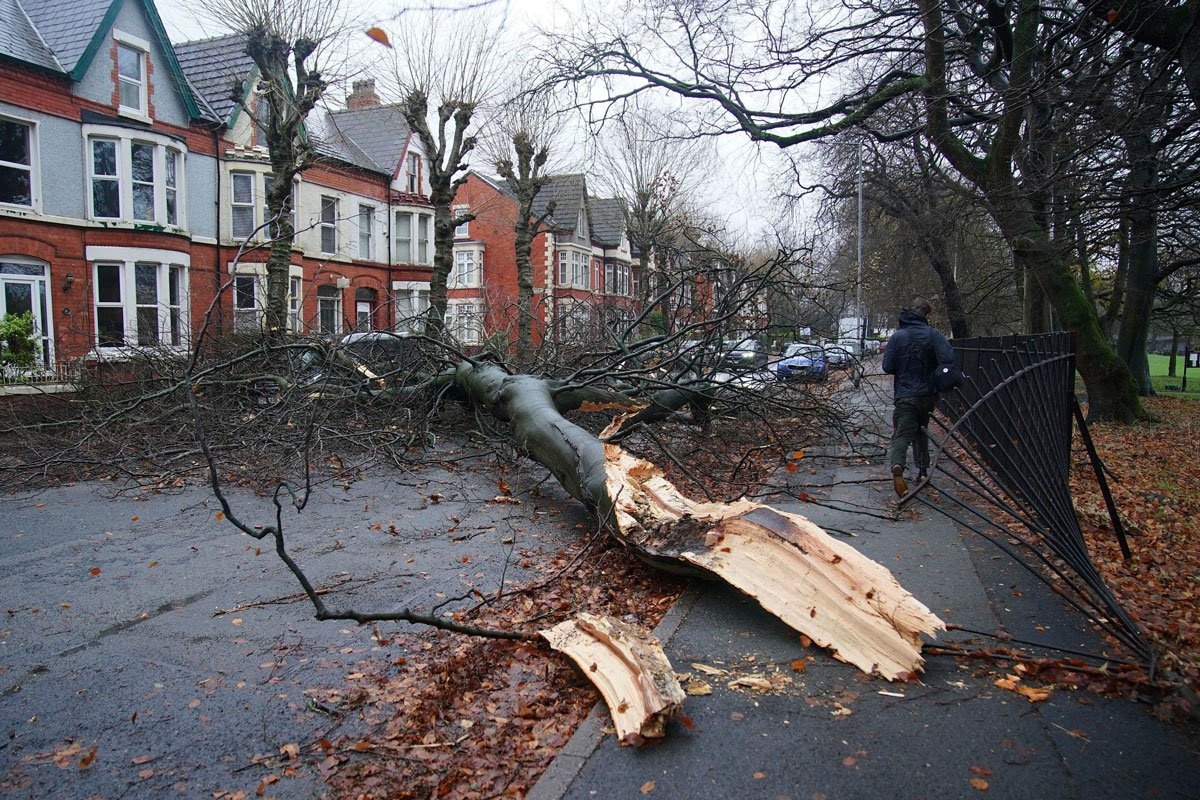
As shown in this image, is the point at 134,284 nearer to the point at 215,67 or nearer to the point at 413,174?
the point at 215,67

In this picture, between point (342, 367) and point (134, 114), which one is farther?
point (134, 114)

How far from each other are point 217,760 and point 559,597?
236 cm

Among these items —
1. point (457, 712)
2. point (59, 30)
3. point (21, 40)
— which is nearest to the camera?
point (457, 712)

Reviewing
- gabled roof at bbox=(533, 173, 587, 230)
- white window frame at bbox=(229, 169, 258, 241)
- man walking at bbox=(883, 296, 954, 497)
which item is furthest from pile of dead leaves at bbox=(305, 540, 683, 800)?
gabled roof at bbox=(533, 173, 587, 230)

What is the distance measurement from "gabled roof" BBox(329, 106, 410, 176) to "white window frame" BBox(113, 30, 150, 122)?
1024cm

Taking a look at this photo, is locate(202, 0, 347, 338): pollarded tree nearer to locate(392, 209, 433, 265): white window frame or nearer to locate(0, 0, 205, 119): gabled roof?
locate(0, 0, 205, 119): gabled roof

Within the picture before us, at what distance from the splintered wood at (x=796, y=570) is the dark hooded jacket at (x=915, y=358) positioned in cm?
337

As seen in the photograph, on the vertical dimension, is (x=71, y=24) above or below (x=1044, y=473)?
above

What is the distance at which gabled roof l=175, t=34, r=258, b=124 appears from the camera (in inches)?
874

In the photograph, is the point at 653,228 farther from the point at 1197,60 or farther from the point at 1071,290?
the point at 1197,60

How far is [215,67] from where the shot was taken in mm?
22984

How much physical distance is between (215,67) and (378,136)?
8.94 meters

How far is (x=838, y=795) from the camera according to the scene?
9.25ft

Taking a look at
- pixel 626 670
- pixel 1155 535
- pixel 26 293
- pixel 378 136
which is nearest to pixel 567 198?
pixel 378 136
